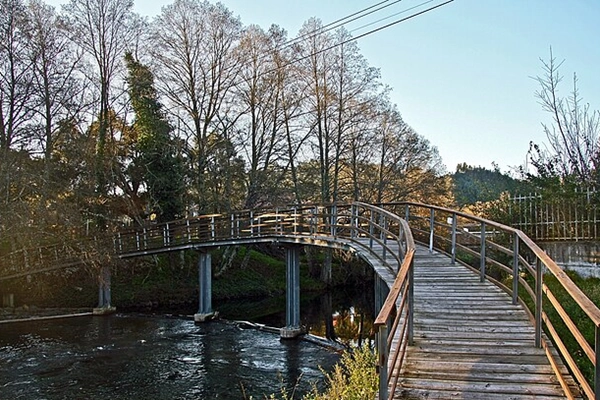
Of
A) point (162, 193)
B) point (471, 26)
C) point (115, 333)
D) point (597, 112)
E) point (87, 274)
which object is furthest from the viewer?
point (162, 193)

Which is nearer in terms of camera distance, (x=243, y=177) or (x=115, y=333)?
(x=115, y=333)

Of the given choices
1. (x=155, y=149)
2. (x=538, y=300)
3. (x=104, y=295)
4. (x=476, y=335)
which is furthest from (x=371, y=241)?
(x=155, y=149)

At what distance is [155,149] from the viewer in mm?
23906

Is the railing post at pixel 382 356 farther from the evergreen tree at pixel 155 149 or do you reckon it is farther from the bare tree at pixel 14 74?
the evergreen tree at pixel 155 149

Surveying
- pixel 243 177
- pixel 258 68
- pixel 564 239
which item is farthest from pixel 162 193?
pixel 564 239

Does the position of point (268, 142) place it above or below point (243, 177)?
above

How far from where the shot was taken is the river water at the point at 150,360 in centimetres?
1030

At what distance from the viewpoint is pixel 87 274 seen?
22281mm

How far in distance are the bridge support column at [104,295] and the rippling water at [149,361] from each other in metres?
2.14

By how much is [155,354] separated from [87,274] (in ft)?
34.1

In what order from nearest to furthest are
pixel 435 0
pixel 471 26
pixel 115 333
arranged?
pixel 471 26, pixel 435 0, pixel 115 333

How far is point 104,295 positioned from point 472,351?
18.1 m

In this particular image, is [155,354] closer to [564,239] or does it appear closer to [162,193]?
[564,239]

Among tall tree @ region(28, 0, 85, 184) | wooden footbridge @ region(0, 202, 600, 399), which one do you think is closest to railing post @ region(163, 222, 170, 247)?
tall tree @ region(28, 0, 85, 184)
